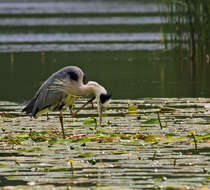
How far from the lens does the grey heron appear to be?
36.3 ft

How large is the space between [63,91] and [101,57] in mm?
15991

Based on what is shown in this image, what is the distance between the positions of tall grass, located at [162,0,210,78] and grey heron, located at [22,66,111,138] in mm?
9541

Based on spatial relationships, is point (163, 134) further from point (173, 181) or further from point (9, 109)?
point (9, 109)

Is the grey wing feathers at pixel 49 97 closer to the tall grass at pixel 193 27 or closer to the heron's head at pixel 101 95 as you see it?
the heron's head at pixel 101 95

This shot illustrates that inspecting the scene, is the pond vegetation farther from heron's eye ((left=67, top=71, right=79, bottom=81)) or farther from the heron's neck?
heron's eye ((left=67, top=71, right=79, bottom=81))

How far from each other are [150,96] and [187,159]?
22.9 ft

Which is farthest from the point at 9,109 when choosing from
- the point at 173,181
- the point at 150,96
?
the point at 173,181

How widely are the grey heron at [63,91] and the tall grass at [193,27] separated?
9.54 m

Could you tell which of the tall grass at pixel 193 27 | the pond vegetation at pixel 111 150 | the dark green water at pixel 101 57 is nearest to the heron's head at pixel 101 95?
the pond vegetation at pixel 111 150

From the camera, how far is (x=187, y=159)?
8.66 meters

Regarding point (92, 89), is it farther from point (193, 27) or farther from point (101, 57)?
point (101, 57)

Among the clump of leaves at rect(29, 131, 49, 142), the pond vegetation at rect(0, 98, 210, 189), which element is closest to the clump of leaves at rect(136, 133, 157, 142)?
the pond vegetation at rect(0, 98, 210, 189)

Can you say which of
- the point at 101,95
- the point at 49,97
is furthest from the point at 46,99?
the point at 101,95

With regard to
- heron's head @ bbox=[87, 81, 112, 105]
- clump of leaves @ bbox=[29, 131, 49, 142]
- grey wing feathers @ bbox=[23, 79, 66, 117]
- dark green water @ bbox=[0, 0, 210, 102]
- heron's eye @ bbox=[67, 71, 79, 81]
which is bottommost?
dark green water @ bbox=[0, 0, 210, 102]
